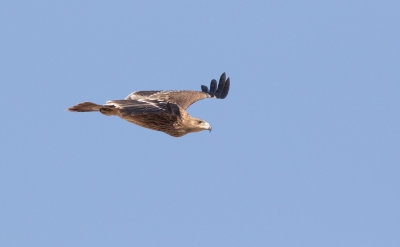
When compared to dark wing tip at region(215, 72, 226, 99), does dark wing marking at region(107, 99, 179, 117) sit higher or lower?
lower

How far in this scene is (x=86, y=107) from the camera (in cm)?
1391

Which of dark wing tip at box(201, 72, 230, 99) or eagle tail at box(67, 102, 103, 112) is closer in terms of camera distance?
eagle tail at box(67, 102, 103, 112)

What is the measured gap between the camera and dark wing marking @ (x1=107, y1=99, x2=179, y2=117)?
42.7ft

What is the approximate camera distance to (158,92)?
16844mm

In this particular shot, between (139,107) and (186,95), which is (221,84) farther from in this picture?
(139,107)

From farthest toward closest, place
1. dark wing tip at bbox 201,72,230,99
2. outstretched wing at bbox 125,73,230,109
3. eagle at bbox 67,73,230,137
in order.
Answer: dark wing tip at bbox 201,72,230,99 → outstretched wing at bbox 125,73,230,109 → eagle at bbox 67,73,230,137

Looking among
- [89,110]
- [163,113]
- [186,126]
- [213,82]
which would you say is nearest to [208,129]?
[186,126]

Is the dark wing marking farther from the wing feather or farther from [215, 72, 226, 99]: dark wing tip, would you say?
[215, 72, 226, 99]: dark wing tip

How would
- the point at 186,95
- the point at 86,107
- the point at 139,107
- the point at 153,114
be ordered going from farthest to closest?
the point at 186,95 → the point at 86,107 → the point at 153,114 → the point at 139,107

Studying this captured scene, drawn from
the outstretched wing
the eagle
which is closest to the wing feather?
the eagle

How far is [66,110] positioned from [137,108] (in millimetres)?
1903

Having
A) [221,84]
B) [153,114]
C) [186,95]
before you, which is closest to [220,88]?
[221,84]

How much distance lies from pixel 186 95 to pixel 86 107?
3.59 meters

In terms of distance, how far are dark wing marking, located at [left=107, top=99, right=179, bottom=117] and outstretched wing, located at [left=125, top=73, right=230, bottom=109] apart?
3.74 feet
